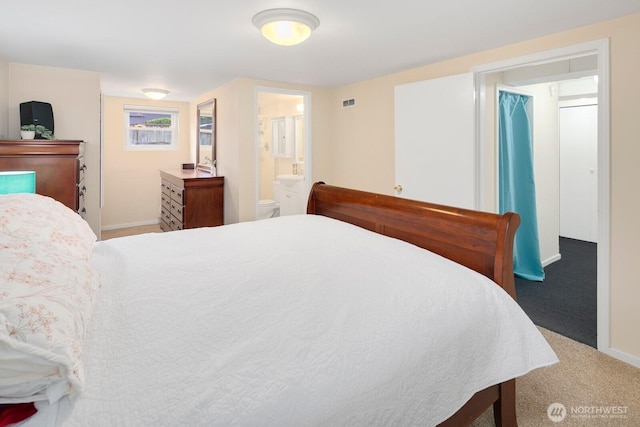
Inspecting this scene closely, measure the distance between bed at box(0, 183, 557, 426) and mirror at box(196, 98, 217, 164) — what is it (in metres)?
3.24

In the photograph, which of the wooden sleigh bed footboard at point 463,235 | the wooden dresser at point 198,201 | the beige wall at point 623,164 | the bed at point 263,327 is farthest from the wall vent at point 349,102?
the bed at point 263,327

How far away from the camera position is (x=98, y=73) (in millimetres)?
3904

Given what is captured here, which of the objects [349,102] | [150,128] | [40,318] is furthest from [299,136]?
[40,318]

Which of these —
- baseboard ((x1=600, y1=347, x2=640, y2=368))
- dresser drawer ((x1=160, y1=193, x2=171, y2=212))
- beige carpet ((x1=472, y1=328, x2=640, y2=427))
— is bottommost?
beige carpet ((x1=472, y1=328, x2=640, y2=427))

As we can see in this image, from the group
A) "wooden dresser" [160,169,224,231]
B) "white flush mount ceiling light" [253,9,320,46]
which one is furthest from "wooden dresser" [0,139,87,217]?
"white flush mount ceiling light" [253,9,320,46]

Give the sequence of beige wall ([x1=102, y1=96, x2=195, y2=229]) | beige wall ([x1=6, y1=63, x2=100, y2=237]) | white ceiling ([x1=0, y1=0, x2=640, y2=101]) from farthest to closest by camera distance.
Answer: beige wall ([x1=102, y1=96, x2=195, y2=229]), beige wall ([x1=6, y1=63, x2=100, y2=237]), white ceiling ([x1=0, y1=0, x2=640, y2=101])

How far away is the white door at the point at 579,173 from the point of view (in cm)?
497

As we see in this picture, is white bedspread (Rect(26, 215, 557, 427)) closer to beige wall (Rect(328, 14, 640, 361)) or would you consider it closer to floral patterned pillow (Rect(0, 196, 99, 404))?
floral patterned pillow (Rect(0, 196, 99, 404))

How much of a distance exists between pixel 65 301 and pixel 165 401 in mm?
387

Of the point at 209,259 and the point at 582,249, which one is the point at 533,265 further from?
the point at 209,259

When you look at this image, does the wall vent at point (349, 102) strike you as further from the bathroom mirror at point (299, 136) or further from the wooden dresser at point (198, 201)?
the wooden dresser at point (198, 201)

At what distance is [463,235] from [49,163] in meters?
3.29

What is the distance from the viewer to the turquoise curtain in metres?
3.59

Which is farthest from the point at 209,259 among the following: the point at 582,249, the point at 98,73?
the point at 582,249
